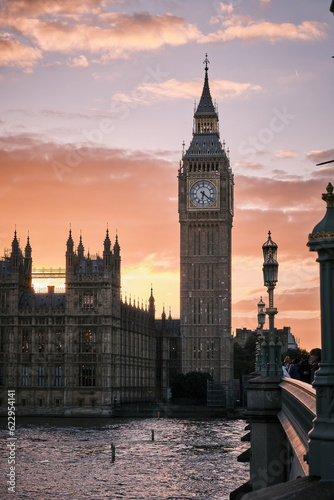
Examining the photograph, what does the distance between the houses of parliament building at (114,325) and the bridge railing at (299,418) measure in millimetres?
83925

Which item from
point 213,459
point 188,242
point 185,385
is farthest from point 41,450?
point 188,242

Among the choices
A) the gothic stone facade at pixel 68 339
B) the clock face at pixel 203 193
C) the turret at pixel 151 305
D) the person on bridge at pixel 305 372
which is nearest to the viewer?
the person on bridge at pixel 305 372

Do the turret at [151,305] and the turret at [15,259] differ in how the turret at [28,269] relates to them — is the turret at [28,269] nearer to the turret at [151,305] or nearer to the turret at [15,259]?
the turret at [15,259]

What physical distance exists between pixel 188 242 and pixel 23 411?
3915 cm

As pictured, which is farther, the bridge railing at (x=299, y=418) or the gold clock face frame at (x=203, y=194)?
the gold clock face frame at (x=203, y=194)

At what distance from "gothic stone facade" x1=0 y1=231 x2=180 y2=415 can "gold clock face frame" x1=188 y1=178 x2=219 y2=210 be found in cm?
2519

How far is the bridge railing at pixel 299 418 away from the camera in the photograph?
11.6 m

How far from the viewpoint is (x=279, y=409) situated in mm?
18812

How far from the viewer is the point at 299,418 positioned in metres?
13.6

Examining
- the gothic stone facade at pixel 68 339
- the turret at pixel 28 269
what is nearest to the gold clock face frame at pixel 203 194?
the gothic stone facade at pixel 68 339

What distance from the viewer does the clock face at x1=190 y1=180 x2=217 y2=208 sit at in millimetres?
128750

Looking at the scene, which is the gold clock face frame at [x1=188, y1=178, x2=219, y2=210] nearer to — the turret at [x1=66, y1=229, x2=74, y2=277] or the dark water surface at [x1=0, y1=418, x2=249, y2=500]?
the turret at [x1=66, y1=229, x2=74, y2=277]

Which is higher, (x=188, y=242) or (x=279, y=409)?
(x=188, y=242)

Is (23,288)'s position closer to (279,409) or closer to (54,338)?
(54,338)
